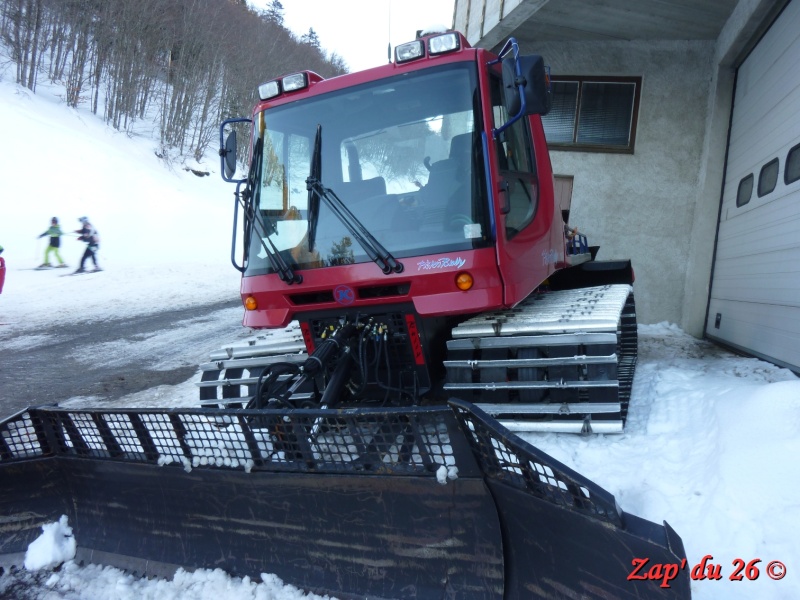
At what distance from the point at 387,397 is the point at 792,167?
5046mm

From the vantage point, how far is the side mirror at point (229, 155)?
4.51 metres

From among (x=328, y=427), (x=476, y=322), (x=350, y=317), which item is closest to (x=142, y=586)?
(x=328, y=427)

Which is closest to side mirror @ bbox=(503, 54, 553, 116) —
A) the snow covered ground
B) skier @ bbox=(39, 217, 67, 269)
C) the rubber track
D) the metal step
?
the rubber track

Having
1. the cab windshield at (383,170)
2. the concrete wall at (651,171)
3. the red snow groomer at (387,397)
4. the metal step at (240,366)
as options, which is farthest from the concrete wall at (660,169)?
the metal step at (240,366)

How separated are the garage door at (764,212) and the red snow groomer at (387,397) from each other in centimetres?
244

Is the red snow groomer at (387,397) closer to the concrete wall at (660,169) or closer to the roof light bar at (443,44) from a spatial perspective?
the roof light bar at (443,44)

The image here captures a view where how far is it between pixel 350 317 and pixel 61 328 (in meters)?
8.21

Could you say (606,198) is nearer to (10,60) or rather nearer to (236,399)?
(236,399)

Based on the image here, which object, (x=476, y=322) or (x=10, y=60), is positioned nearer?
(x=476, y=322)

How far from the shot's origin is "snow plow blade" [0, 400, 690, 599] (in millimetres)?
2227

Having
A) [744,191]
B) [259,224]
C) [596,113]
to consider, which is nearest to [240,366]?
[259,224]

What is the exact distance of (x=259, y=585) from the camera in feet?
9.13

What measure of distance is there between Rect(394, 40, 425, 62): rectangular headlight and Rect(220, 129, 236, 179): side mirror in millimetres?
1407

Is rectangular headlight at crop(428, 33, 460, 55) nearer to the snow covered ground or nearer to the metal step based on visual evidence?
the metal step
